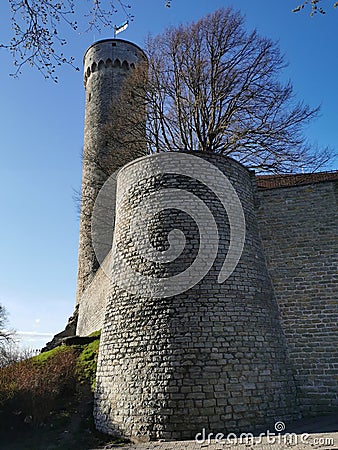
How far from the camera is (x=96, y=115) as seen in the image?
68.0 feet

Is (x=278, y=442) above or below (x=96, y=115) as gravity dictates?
below

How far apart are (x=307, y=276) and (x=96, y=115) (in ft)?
51.4

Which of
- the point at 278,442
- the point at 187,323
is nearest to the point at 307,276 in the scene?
the point at 187,323

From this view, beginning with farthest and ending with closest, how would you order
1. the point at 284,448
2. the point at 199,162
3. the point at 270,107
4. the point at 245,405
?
1. the point at 270,107
2. the point at 199,162
3. the point at 245,405
4. the point at 284,448

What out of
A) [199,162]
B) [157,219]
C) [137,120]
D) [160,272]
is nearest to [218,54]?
[137,120]

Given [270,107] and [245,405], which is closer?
[245,405]

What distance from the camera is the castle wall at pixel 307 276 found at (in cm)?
789

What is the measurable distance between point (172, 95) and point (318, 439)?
1096 cm

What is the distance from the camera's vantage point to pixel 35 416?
809cm

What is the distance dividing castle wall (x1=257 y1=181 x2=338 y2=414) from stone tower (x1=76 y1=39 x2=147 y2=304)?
9.02 meters

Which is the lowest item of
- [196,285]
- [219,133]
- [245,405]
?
[245,405]

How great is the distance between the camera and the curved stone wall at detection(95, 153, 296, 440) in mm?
6793

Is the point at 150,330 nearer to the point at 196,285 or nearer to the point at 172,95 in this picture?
the point at 196,285

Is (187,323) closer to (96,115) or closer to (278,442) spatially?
(278,442)
